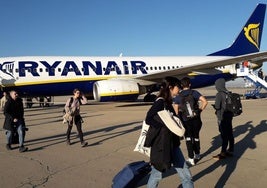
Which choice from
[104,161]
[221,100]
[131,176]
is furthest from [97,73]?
[131,176]

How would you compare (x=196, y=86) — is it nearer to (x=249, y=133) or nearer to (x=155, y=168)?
(x=249, y=133)

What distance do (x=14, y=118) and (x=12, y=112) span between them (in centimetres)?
Answer: 15

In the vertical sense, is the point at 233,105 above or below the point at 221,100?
below

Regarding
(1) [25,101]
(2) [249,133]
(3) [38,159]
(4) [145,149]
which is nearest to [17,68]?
(1) [25,101]

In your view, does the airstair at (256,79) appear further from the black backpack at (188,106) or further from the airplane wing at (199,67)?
the black backpack at (188,106)

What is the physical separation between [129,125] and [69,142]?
347 cm

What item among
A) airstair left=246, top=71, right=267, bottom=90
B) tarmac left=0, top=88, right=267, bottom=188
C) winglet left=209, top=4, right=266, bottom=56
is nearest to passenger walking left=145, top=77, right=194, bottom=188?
tarmac left=0, top=88, right=267, bottom=188

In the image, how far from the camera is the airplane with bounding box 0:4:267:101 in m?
17.6

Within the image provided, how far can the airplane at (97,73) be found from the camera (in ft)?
57.7

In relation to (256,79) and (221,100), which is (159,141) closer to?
(221,100)

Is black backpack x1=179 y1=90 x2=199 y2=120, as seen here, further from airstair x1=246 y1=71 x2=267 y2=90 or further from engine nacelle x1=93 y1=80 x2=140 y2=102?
airstair x1=246 y1=71 x2=267 y2=90

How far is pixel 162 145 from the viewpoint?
3594 mm

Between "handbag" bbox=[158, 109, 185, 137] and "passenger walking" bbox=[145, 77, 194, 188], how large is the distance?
8 cm

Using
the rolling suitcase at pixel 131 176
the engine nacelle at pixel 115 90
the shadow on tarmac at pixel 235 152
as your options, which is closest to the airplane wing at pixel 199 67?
the engine nacelle at pixel 115 90
